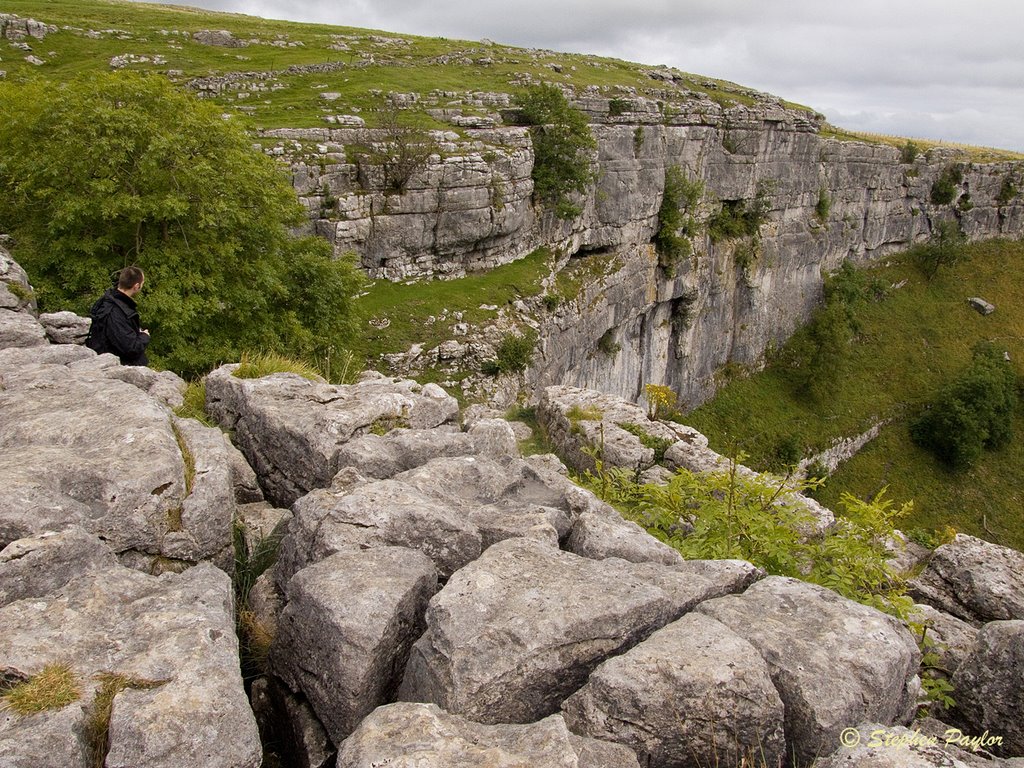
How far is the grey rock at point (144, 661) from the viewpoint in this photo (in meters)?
3.41

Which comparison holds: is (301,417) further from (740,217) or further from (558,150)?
(740,217)

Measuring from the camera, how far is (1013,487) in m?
53.3

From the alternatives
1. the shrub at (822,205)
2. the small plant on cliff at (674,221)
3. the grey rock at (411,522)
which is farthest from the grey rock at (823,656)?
the shrub at (822,205)

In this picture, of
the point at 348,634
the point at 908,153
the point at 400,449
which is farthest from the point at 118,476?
the point at 908,153

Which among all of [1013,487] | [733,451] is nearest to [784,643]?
[733,451]

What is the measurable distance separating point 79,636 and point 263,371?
22.6 feet

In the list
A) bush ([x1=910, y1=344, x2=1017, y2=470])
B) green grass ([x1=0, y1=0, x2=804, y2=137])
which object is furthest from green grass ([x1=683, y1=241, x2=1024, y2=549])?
green grass ([x1=0, y1=0, x2=804, y2=137])

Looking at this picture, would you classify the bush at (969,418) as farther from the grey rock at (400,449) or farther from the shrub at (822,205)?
the grey rock at (400,449)

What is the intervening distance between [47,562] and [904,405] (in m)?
68.6

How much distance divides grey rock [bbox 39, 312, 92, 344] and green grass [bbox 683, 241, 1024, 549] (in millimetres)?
44512

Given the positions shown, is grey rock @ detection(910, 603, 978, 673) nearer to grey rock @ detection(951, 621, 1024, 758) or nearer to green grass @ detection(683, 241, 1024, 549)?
grey rock @ detection(951, 621, 1024, 758)

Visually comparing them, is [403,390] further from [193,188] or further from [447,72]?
[447,72]

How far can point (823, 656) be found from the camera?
4.64 m

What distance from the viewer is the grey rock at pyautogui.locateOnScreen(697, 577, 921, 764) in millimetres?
4328
